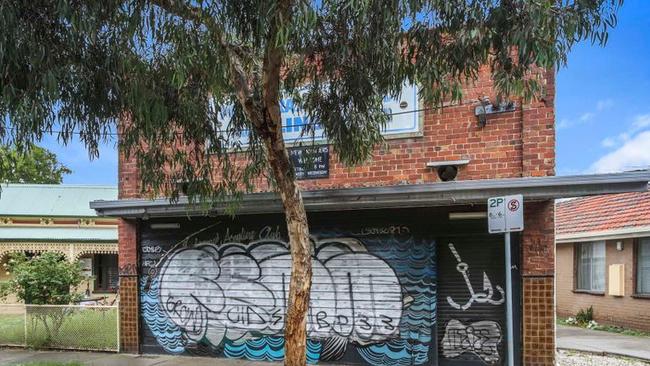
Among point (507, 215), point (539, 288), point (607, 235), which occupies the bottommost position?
point (539, 288)

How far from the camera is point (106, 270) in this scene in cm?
2430

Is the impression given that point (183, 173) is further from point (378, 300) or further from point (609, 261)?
point (609, 261)

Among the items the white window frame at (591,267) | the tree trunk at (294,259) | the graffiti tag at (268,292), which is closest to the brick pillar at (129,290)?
the graffiti tag at (268,292)

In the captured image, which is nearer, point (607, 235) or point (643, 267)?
point (643, 267)

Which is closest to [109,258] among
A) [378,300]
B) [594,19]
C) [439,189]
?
[378,300]

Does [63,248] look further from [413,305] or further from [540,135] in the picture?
[540,135]

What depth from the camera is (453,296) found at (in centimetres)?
905

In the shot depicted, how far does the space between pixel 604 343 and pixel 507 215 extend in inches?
324

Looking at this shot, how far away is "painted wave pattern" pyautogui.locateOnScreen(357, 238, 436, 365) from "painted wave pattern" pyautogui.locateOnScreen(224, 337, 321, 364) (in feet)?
3.57

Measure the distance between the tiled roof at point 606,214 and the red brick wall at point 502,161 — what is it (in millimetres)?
6198

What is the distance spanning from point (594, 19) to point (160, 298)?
8.73m

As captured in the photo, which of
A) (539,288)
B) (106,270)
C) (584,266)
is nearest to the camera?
(539,288)

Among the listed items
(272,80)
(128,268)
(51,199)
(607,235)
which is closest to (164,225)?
(128,268)

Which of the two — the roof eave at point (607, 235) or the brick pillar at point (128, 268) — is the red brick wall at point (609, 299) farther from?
the brick pillar at point (128, 268)
